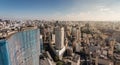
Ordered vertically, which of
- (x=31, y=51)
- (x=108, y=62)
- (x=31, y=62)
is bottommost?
(x=108, y=62)

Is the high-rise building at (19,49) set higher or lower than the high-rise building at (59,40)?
higher

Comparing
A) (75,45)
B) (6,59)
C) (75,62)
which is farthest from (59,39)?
(6,59)

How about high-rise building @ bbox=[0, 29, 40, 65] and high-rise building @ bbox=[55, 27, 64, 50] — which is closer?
high-rise building @ bbox=[0, 29, 40, 65]

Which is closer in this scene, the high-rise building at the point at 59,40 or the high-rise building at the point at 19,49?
the high-rise building at the point at 19,49

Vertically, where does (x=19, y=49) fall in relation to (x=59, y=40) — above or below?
above

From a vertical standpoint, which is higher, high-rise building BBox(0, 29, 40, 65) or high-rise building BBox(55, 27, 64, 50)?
high-rise building BBox(0, 29, 40, 65)

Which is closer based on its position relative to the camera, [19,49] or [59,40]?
[19,49]

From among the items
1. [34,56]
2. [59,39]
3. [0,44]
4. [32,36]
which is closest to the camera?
[0,44]

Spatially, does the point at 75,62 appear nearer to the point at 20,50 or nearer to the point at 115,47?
the point at 20,50
